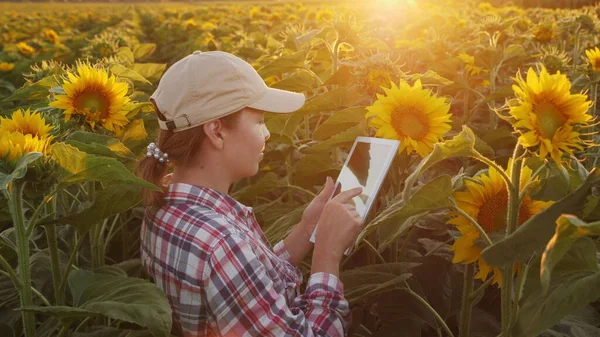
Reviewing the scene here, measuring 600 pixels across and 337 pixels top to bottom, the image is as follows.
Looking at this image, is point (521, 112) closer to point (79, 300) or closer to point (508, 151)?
point (79, 300)

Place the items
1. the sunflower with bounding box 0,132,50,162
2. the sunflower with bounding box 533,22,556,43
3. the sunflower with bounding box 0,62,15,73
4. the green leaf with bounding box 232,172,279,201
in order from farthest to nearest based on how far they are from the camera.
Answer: the sunflower with bounding box 0,62,15,73 → the sunflower with bounding box 533,22,556,43 → the green leaf with bounding box 232,172,279,201 → the sunflower with bounding box 0,132,50,162

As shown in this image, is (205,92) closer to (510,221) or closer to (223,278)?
(223,278)

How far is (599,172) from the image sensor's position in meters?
1.15

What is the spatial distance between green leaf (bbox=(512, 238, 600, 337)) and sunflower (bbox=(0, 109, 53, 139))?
3.83 feet

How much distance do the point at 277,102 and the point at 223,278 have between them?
0.51m

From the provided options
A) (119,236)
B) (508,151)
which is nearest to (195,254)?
(119,236)

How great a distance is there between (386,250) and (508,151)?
0.78 meters

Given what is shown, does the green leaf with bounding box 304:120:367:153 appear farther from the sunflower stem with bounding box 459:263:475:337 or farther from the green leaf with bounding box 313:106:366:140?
the sunflower stem with bounding box 459:263:475:337

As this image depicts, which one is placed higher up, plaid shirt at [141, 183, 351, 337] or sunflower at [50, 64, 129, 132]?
sunflower at [50, 64, 129, 132]

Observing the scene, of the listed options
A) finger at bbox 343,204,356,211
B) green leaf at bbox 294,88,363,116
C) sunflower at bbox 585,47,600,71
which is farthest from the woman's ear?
sunflower at bbox 585,47,600,71

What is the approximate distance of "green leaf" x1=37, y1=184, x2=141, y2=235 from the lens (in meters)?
1.58

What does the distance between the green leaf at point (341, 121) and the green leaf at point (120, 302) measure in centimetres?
82

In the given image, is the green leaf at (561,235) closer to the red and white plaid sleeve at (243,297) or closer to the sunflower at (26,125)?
the red and white plaid sleeve at (243,297)

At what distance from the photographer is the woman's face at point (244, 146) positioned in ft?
5.60
